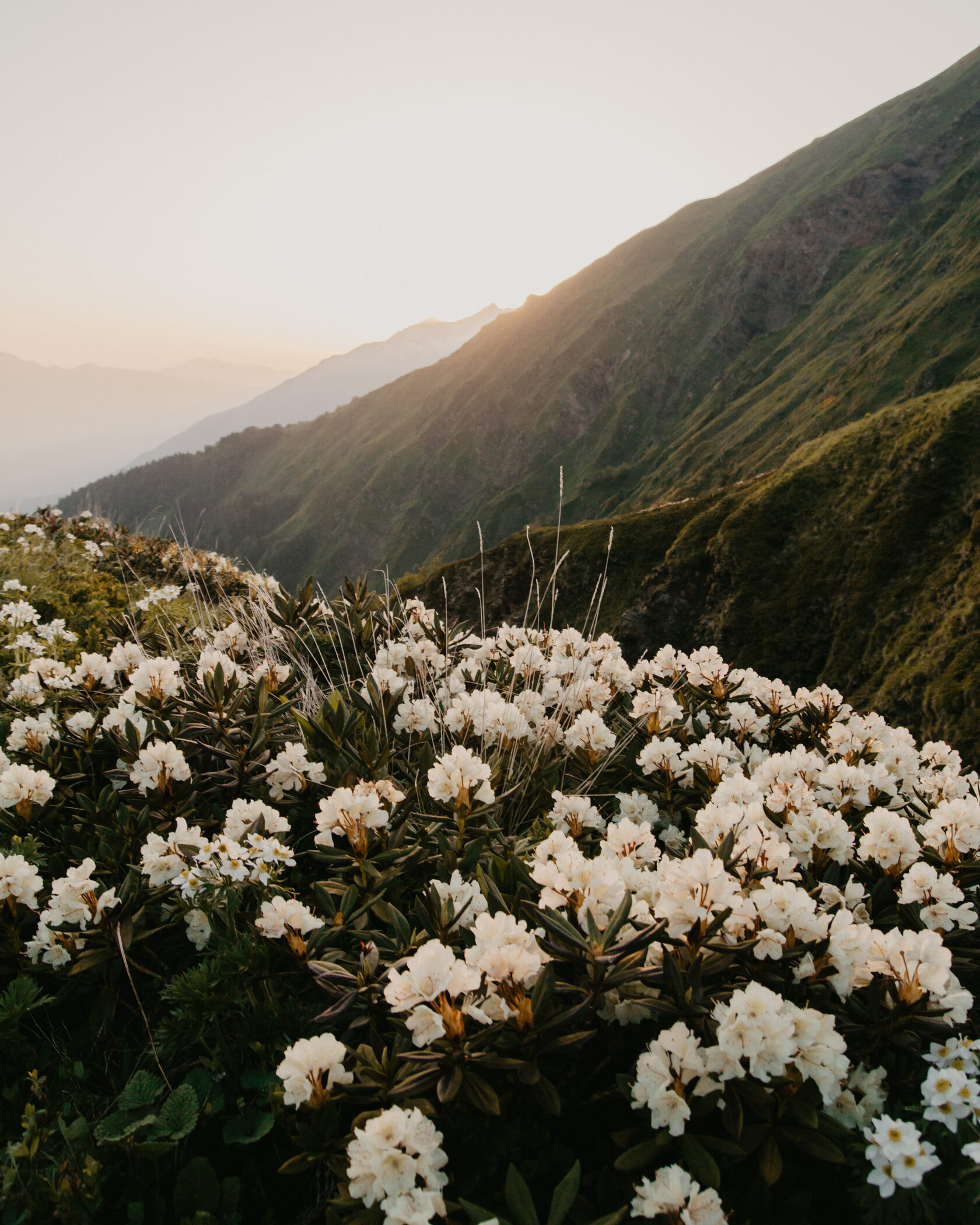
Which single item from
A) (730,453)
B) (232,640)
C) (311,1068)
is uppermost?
(232,640)

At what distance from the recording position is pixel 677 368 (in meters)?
73.3

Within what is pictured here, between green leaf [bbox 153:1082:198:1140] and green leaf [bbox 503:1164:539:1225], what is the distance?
36.2 inches

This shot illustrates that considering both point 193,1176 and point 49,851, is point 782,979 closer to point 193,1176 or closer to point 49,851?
point 193,1176

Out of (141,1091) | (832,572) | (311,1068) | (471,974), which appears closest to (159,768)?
(141,1091)

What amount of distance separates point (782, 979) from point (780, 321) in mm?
80036

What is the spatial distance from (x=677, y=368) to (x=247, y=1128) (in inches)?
3168

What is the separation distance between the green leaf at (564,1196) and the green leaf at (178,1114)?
3.33 feet

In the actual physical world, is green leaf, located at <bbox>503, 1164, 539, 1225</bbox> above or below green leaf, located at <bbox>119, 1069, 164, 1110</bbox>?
below

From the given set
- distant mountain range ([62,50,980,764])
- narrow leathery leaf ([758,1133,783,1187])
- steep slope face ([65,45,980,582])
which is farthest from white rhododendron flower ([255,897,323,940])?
steep slope face ([65,45,980,582])

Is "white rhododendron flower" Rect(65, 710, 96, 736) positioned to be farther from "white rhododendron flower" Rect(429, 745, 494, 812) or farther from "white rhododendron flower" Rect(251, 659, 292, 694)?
"white rhododendron flower" Rect(429, 745, 494, 812)

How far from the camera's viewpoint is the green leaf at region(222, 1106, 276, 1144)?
181cm

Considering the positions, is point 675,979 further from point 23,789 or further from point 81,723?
point 81,723

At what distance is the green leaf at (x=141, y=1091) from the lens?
6.12 ft

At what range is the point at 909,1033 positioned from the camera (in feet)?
5.82
